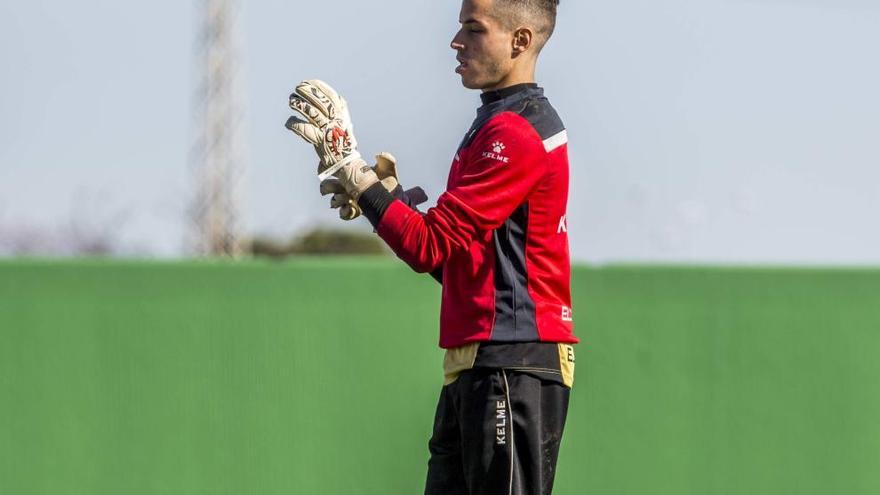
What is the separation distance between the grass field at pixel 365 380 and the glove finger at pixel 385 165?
2667mm

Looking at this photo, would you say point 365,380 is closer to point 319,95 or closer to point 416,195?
point 416,195

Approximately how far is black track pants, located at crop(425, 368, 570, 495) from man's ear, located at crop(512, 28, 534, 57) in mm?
735

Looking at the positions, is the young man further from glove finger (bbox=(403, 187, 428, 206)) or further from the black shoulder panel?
glove finger (bbox=(403, 187, 428, 206))

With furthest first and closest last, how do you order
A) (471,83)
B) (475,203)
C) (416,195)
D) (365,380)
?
(365,380) → (416,195) → (471,83) → (475,203)

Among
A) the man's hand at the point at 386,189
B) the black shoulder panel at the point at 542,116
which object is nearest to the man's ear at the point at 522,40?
the black shoulder panel at the point at 542,116

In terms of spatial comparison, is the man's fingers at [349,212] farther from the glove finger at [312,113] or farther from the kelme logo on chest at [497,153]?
the kelme logo on chest at [497,153]

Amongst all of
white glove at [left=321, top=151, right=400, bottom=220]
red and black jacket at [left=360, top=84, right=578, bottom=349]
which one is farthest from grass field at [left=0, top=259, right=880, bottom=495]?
red and black jacket at [left=360, top=84, right=578, bottom=349]

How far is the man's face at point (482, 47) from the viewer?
3348 millimetres

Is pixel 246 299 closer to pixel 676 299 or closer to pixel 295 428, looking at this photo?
pixel 295 428

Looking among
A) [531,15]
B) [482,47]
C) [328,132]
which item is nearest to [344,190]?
[328,132]

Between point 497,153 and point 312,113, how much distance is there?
42 cm

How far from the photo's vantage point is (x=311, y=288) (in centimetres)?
618

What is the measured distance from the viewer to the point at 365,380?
20.0 ft

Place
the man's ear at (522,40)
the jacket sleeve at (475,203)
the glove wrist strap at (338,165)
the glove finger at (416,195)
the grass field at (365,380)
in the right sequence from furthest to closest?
the grass field at (365,380), the glove finger at (416,195), the man's ear at (522,40), the glove wrist strap at (338,165), the jacket sleeve at (475,203)
